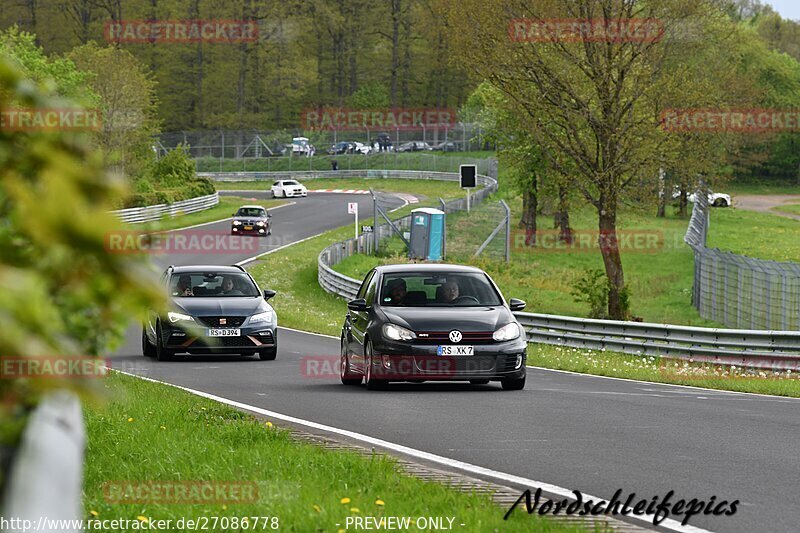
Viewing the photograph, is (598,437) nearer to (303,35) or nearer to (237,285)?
(237,285)

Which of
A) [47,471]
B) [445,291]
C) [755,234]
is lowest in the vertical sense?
[755,234]

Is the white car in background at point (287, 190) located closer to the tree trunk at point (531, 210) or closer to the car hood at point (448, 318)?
the tree trunk at point (531, 210)

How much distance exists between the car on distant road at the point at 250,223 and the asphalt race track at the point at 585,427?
40.2m

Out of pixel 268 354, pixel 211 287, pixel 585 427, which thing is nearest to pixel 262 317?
pixel 268 354

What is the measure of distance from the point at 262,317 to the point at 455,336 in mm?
7111

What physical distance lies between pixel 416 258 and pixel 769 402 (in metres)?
34.7

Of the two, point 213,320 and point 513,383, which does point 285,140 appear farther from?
point 513,383

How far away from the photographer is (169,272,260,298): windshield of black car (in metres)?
23.4

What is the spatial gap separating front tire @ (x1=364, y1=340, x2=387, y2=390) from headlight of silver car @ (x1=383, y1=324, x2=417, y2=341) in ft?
1.31

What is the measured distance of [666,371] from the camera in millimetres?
23234

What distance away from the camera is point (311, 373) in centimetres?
2005

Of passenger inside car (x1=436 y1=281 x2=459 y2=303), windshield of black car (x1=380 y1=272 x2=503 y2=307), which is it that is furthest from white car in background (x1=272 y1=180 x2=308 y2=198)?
passenger inside car (x1=436 y1=281 x2=459 y2=303)

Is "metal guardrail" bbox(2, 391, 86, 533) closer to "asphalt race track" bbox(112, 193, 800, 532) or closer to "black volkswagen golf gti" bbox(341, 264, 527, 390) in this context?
"asphalt race track" bbox(112, 193, 800, 532)

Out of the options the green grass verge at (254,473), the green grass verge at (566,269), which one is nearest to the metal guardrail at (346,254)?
the green grass verge at (566,269)
